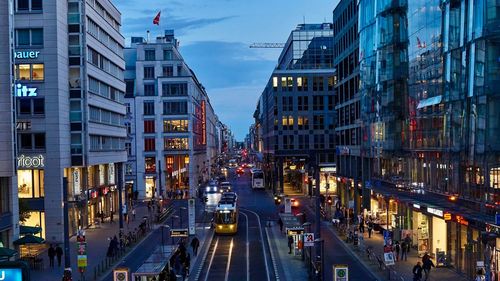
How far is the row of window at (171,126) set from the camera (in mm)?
116500

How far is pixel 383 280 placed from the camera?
39469mm

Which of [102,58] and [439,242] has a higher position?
[102,58]

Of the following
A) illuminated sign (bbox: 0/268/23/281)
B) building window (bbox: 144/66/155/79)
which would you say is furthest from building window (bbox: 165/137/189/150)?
illuminated sign (bbox: 0/268/23/281)

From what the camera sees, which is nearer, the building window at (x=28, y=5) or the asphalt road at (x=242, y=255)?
the asphalt road at (x=242, y=255)

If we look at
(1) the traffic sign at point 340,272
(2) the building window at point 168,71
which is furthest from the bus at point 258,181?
(1) the traffic sign at point 340,272

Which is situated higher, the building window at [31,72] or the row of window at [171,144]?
the building window at [31,72]

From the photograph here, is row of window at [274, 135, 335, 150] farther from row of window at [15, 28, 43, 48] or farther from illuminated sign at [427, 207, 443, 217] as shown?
illuminated sign at [427, 207, 443, 217]

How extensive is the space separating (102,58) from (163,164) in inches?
1748

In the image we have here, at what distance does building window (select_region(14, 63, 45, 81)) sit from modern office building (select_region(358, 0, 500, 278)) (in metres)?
29.2

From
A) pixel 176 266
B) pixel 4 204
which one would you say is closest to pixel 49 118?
pixel 4 204

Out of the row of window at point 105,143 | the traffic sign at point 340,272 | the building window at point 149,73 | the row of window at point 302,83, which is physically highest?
the building window at point 149,73

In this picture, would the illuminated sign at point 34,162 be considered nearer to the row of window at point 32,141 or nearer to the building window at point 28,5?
the row of window at point 32,141

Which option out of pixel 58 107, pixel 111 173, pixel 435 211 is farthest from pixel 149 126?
pixel 435 211

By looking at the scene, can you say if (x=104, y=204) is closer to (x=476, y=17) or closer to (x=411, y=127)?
(x=411, y=127)
